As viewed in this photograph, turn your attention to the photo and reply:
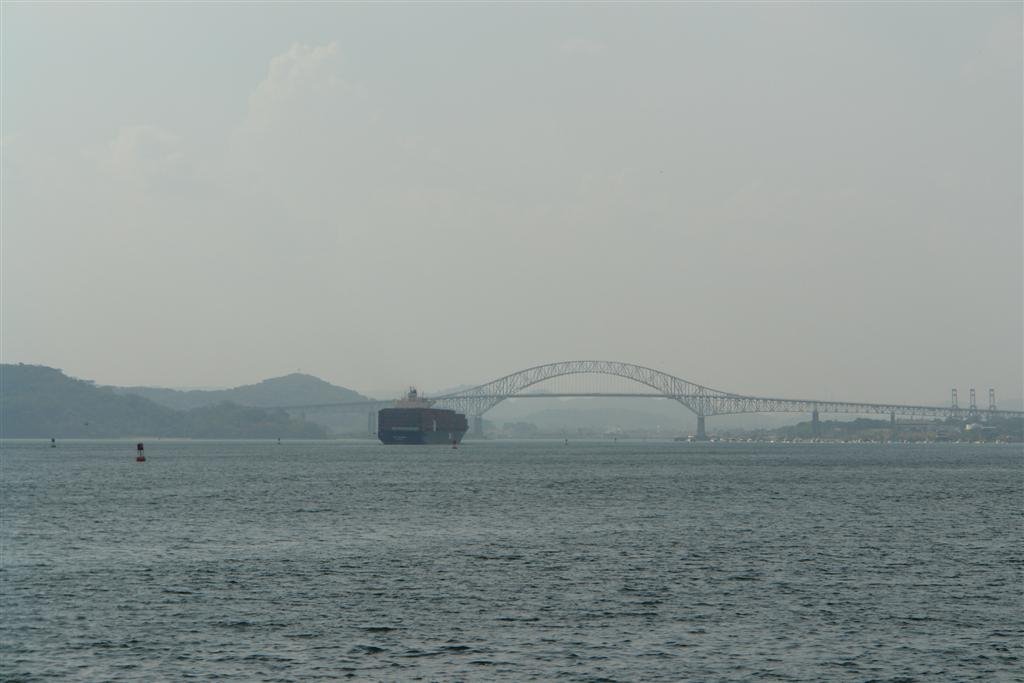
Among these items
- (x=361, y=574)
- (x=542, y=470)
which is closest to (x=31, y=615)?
(x=361, y=574)

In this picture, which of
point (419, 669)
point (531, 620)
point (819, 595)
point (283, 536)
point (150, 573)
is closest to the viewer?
point (419, 669)

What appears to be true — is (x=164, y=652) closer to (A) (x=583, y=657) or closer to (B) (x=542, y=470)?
(A) (x=583, y=657)

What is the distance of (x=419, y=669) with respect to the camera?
2958 centimetres

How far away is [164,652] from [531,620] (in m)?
10.1

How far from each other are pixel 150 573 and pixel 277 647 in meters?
14.5

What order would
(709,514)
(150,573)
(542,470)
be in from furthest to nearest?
(542,470)
(709,514)
(150,573)

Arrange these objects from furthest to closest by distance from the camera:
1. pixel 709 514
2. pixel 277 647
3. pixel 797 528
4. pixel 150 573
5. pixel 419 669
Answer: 1. pixel 709 514
2. pixel 797 528
3. pixel 150 573
4. pixel 277 647
5. pixel 419 669

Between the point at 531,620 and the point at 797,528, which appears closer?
the point at 531,620

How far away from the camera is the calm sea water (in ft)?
99.7

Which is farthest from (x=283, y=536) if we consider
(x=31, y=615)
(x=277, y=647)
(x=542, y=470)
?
(x=542, y=470)

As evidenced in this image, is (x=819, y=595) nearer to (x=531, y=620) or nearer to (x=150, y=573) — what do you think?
(x=531, y=620)

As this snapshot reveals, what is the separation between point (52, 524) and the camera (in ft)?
208

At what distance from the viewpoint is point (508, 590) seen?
135 feet

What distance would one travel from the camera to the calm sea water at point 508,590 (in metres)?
30.4
